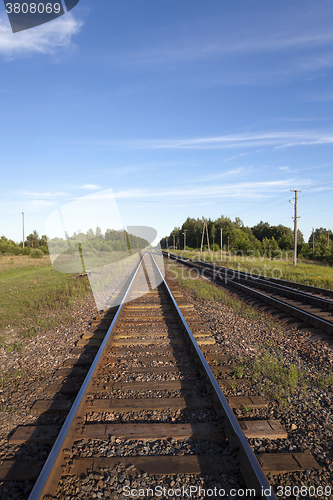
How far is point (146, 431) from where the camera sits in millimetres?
2750

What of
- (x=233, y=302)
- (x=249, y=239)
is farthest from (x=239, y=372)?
(x=249, y=239)

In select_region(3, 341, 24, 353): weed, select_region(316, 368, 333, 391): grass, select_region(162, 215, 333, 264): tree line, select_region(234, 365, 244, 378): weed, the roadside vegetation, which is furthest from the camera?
select_region(162, 215, 333, 264): tree line

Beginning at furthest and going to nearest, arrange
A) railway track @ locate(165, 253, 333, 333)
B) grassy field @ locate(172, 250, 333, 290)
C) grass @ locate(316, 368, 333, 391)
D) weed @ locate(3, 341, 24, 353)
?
grassy field @ locate(172, 250, 333, 290) < railway track @ locate(165, 253, 333, 333) < weed @ locate(3, 341, 24, 353) < grass @ locate(316, 368, 333, 391)

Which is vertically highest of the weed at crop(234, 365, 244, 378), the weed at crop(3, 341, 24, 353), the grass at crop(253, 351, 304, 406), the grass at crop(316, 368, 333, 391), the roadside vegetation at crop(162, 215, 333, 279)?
the roadside vegetation at crop(162, 215, 333, 279)

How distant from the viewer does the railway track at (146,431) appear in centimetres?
218

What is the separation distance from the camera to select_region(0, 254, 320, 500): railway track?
7.14ft

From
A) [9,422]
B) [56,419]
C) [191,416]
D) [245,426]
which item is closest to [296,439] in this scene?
[245,426]

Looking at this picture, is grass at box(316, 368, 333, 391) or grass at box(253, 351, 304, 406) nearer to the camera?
grass at box(253, 351, 304, 406)

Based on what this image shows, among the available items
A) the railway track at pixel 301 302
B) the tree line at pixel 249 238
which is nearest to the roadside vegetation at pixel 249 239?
the tree line at pixel 249 238

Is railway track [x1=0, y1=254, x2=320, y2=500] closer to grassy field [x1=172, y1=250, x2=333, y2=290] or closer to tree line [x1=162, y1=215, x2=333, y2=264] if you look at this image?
grassy field [x1=172, y1=250, x2=333, y2=290]

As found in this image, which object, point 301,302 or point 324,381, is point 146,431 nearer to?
point 324,381

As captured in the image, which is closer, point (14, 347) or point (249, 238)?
point (14, 347)

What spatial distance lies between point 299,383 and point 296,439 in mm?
1254

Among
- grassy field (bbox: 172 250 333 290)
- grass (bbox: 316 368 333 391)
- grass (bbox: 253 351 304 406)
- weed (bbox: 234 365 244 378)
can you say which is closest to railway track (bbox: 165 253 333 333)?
grass (bbox: 316 368 333 391)
